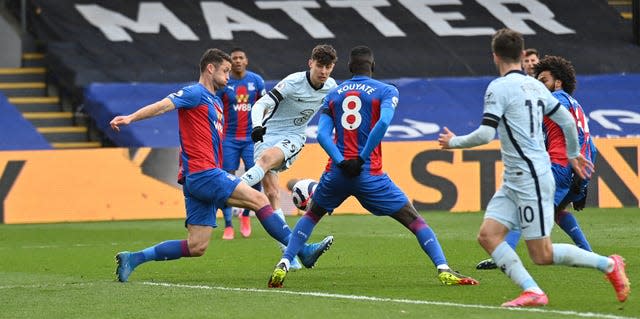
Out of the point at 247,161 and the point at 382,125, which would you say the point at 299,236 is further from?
the point at 247,161

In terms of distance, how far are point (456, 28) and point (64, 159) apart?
10.7 meters

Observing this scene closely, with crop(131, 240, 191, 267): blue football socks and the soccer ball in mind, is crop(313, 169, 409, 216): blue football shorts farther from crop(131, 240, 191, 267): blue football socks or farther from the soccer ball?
the soccer ball

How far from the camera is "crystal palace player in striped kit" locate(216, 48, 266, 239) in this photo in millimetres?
16984

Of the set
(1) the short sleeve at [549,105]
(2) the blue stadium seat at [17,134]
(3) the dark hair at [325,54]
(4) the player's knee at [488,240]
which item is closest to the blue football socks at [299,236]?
(3) the dark hair at [325,54]

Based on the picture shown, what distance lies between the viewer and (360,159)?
1072 centimetres

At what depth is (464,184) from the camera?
21.8 metres

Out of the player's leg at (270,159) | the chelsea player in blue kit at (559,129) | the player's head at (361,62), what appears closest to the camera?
the player's head at (361,62)

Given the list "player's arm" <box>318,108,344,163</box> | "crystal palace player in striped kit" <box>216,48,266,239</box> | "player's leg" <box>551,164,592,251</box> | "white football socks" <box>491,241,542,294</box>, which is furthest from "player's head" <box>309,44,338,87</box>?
"crystal palace player in striped kit" <box>216,48,266,239</box>

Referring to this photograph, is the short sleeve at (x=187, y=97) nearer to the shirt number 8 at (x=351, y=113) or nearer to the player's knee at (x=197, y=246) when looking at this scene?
the player's knee at (x=197, y=246)

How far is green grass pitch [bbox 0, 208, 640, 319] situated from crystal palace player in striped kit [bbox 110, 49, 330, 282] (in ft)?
0.93

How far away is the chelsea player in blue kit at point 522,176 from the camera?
29.3 ft

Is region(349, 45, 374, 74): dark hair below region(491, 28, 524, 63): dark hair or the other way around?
below

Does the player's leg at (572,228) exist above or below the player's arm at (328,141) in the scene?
below

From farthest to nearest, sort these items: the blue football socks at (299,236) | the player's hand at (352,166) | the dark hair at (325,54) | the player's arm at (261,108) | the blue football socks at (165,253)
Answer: the player's arm at (261,108)
the dark hair at (325,54)
the blue football socks at (165,253)
the blue football socks at (299,236)
the player's hand at (352,166)
